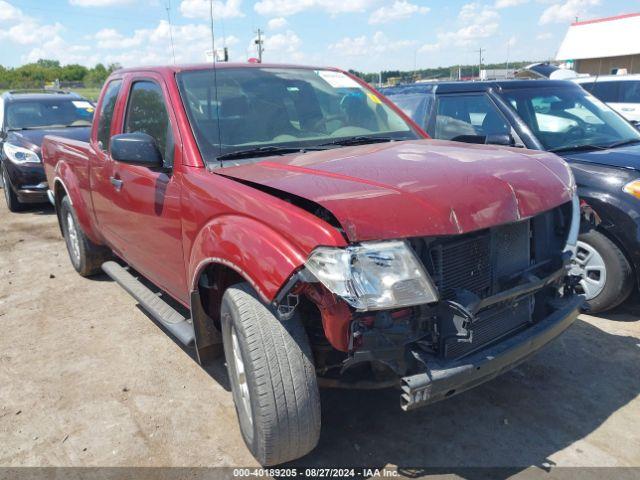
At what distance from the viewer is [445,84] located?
18.4ft

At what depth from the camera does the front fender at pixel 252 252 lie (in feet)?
7.12

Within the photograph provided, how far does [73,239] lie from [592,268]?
4.87 m

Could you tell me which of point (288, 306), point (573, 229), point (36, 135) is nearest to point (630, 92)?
point (573, 229)

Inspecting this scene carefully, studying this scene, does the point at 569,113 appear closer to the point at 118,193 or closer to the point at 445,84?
the point at 445,84

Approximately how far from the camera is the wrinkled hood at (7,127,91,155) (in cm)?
849

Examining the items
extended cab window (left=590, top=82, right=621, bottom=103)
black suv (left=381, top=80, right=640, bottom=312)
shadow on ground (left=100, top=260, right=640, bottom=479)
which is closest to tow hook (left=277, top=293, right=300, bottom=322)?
shadow on ground (left=100, top=260, right=640, bottom=479)

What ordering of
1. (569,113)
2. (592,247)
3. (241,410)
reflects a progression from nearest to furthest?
(241,410) → (592,247) → (569,113)

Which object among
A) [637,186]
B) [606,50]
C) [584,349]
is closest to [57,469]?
[584,349]

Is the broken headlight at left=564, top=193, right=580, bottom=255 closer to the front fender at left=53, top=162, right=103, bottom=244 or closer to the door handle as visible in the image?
the door handle

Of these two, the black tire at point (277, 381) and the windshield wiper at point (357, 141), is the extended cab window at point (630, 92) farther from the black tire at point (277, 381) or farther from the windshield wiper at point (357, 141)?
the black tire at point (277, 381)

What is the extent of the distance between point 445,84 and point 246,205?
3.85 metres

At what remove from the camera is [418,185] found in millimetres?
2352

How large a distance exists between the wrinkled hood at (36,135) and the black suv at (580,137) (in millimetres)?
5197

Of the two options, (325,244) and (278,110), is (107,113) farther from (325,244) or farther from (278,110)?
(325,244)
